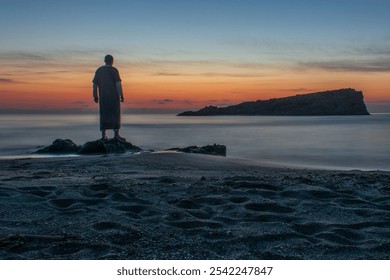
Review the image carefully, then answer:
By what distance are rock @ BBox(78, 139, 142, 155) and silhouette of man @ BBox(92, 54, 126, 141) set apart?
2.88 feet

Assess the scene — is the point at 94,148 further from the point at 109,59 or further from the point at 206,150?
the point at 206,150

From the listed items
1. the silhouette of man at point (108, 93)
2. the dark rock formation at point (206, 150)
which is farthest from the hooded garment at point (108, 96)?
the dark rock formation at point (206, 150)

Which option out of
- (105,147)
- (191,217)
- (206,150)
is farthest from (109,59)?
(191,217)

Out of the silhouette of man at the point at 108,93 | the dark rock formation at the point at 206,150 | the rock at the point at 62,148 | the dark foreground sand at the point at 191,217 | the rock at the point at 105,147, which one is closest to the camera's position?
the dark foreground sand at the point at 191,217

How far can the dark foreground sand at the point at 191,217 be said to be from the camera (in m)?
3.26

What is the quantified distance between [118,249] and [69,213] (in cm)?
115

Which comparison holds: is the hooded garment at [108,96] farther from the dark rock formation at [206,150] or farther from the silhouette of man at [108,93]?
the dark rock formation at [206,150]

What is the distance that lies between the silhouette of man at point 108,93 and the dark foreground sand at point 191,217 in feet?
16.9

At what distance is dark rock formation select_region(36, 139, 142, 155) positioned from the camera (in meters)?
10.3

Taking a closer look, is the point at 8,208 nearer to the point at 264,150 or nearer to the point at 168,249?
the point at 168,249

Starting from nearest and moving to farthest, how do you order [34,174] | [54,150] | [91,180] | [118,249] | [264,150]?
1. [118,249]
2. [91,180]
3. [34,174]
4. [54,150]
5. [264,150]

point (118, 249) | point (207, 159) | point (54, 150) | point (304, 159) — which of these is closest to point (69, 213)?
point (118, 249)

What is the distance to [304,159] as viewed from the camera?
12391 mm
